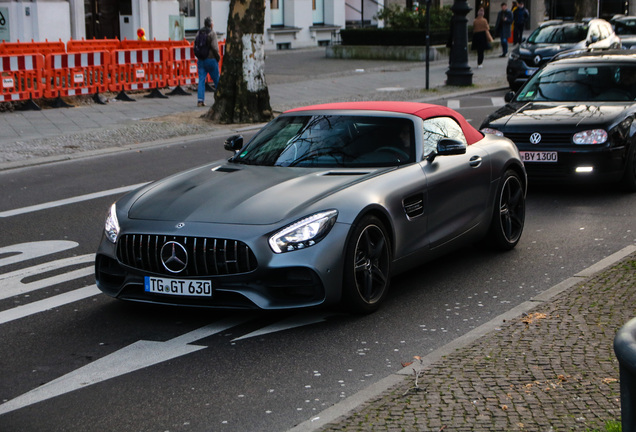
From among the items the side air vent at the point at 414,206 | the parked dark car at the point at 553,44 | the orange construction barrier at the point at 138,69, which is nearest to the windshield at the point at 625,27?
the parked dark car at the point at 553,44

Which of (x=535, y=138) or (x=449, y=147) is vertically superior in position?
(x=449, y=147)

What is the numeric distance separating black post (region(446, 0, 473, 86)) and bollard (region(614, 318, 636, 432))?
2451 cm

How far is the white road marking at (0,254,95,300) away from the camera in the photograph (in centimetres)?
767

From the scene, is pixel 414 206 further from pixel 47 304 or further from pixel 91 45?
pixel 91 45

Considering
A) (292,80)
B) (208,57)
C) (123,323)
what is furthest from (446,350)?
(292,80)

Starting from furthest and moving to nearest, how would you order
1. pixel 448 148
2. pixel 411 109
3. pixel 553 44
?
pixel 553 44 → pixel 411 109 → pixel 448 148

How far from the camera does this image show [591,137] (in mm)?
11336

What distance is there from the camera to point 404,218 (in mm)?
7164

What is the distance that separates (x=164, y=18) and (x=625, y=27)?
49.5ft

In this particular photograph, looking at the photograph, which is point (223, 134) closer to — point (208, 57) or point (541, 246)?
point (208, 57)

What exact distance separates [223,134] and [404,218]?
1156 centimetres

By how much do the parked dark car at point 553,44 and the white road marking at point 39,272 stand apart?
19.1m

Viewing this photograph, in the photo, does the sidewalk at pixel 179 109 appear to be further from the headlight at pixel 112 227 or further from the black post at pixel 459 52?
the headlight at pixel 112 227

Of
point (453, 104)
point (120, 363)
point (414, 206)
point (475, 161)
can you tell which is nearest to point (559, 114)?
point (475, 161)
